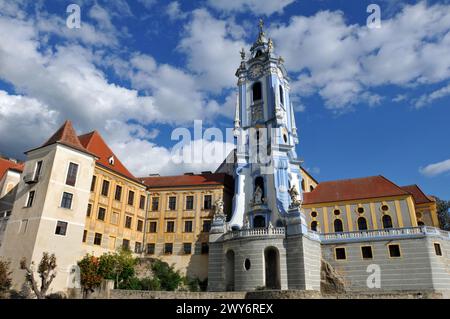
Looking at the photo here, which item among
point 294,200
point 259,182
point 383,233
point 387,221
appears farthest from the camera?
point 259,182

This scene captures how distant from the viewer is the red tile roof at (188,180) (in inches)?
1617

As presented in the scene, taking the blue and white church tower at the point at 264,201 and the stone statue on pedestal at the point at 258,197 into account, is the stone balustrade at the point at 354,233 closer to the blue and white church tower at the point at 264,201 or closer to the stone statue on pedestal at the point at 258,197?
the blue and white church tower at the point at 264,201

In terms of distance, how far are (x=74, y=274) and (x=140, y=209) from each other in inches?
484

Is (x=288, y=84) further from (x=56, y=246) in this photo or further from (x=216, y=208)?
(x=56, y=246)

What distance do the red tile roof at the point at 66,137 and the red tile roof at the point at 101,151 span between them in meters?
3.20

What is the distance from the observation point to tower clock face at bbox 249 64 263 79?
152 feet

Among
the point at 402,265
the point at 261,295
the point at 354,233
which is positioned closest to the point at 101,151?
the point at 261,295

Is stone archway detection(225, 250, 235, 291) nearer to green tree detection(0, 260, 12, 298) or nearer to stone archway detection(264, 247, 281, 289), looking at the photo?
stone archway detection(264, 247, 281, 289)

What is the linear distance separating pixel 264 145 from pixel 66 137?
2164 cm

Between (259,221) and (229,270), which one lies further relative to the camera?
(259,221)

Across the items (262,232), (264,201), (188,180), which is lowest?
(262,232)

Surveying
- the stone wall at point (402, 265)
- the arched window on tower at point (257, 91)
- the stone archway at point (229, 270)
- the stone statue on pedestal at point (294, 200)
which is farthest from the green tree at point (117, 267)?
the arched window on tower at point (257, 91)

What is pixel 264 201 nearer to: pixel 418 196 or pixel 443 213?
pixel 418 196

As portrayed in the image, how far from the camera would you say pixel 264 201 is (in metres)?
37.6
